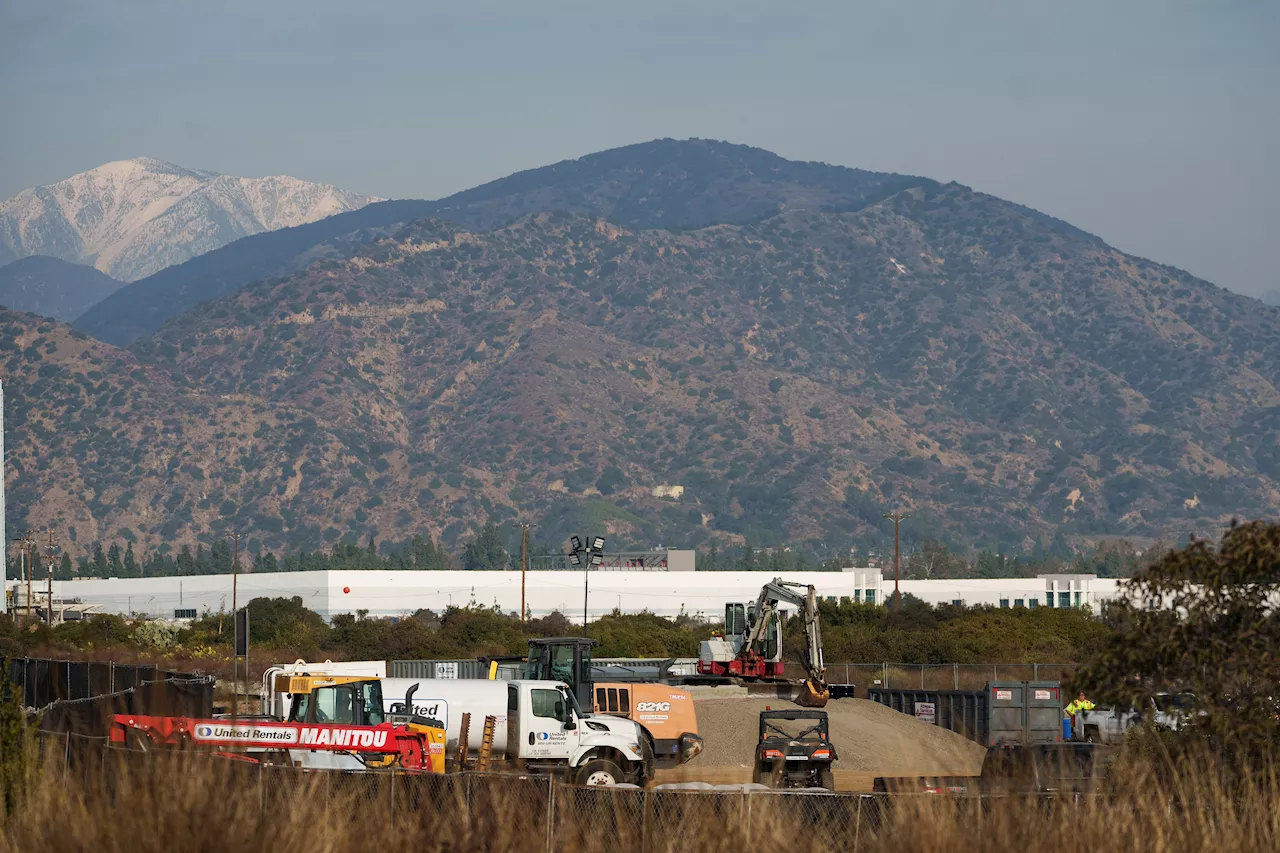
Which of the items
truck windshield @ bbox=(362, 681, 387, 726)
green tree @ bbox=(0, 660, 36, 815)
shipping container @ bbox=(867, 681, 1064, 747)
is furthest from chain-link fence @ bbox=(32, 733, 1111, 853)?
shipping container @ bbox=(867, 681, 1064, 747)

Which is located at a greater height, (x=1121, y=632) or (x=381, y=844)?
(x=1121, y=632)

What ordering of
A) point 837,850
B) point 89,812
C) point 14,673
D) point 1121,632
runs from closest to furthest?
point 89,812 < point 837,850 < point 1121,632 < point 14,673

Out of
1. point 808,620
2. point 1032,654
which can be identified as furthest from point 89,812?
point 1032,654

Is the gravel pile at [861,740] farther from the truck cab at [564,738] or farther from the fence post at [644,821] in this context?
the fence post at [644,821]

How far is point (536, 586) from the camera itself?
6152 inches

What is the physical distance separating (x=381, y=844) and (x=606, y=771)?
51.9 feet

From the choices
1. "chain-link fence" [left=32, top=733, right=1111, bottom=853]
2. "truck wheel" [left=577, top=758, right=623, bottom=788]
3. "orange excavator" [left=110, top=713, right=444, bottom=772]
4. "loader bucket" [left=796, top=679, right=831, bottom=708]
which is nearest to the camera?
"chain-link fence" [left=32, top=733, right=1111, bottom=853]

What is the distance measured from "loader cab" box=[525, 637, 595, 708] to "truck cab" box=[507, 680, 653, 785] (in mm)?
10719

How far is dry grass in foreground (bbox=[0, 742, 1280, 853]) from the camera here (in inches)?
497

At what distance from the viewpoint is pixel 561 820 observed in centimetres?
1486

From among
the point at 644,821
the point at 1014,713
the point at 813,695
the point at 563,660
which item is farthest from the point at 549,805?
the point at 813,695

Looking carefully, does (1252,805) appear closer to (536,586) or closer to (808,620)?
(808,620)

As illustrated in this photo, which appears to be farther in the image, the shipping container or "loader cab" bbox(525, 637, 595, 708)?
the shipping container

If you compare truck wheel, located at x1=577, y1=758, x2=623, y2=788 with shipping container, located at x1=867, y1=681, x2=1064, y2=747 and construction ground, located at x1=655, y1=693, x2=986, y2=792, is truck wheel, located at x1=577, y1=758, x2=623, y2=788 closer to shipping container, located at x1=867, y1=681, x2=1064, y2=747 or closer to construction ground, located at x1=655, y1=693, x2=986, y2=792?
construction ground, located at x1=655, y1=693, x2=986, y2=792
